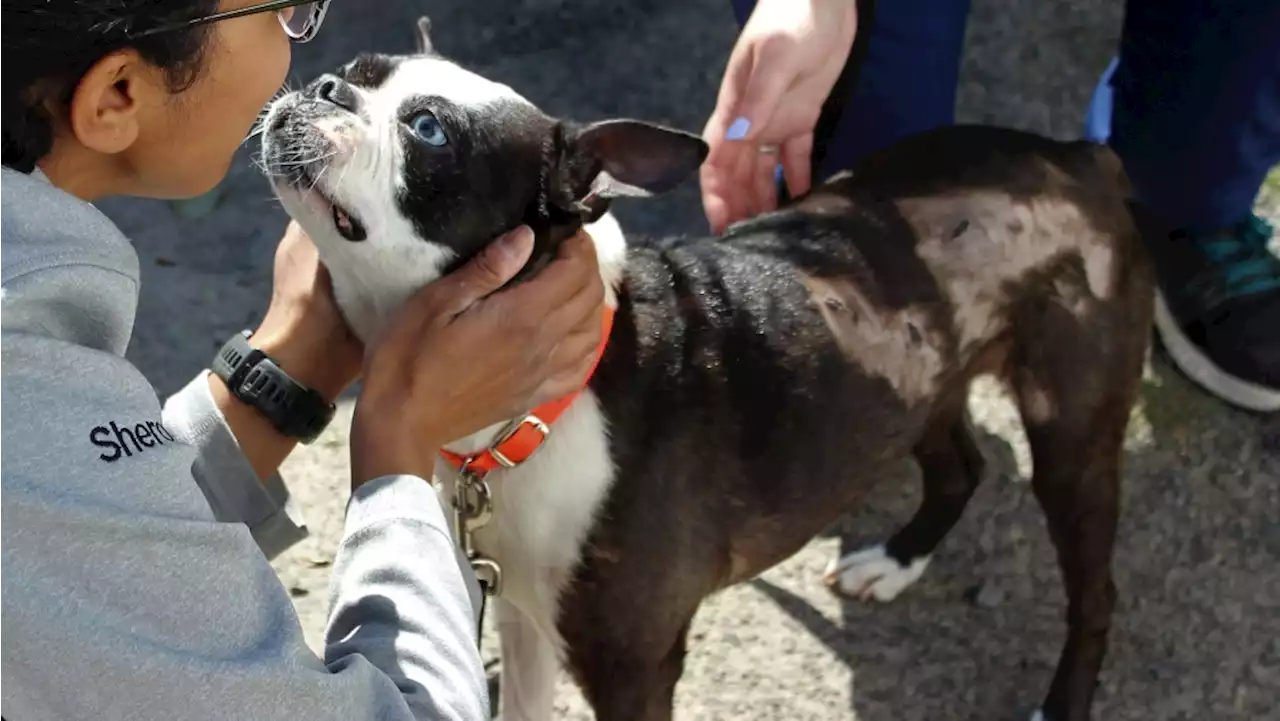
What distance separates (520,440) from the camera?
1852 mm

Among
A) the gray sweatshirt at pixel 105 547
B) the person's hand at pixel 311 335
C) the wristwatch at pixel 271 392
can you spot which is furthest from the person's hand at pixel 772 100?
the gray sweatshirt at pixel 105 547

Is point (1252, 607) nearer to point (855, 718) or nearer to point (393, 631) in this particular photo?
point (855, 718)

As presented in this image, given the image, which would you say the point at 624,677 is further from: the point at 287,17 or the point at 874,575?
the point at 287,17

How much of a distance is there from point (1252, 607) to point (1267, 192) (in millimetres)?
1429

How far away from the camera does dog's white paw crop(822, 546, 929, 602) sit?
2.76m

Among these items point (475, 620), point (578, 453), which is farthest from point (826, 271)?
point (475, 620)

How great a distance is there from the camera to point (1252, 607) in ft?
8.97

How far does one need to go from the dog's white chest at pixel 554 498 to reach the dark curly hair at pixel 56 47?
2.77 ft

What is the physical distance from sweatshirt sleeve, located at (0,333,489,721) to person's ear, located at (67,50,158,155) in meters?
0.25

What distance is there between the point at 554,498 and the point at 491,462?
12cm

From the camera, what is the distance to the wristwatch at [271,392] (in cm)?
193

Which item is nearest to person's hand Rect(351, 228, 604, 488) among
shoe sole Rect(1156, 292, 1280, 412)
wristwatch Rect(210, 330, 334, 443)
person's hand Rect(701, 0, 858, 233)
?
wristwatch Rect(210, 330, 334, 443)

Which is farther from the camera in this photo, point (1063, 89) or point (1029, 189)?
point (1063, 89)

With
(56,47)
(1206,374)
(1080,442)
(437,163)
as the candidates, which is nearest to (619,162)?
(437,163)
